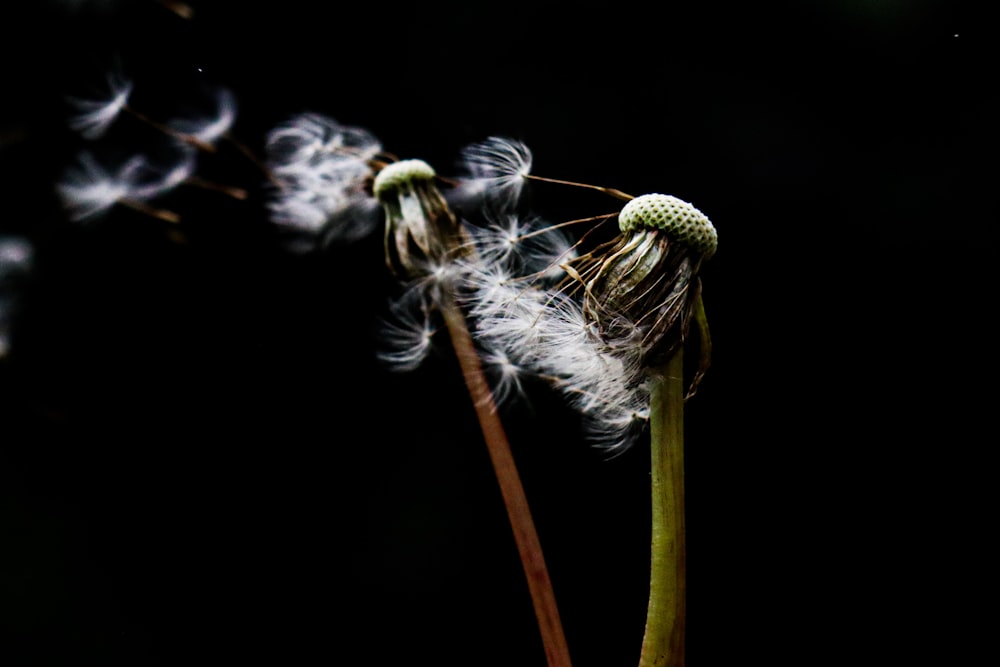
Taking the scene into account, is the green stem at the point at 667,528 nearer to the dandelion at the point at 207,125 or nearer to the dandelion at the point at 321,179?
the dandelion at the point at 321,179

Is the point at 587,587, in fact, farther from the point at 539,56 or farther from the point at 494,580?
the point at 539,56

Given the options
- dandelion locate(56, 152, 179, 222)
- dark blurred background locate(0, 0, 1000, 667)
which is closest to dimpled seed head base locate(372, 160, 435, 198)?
dark blurred background locate(0, 0, 1000, 667)

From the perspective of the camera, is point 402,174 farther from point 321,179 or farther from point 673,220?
point 673,220

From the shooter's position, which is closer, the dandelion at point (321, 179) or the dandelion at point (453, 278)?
the dandelion at point (453, 278)

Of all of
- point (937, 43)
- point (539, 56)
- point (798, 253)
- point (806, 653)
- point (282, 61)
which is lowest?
point (806, 653)

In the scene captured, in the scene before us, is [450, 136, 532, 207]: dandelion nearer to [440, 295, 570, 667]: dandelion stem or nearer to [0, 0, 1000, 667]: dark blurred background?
[0, 0, 1000, 667]: dark blurred background

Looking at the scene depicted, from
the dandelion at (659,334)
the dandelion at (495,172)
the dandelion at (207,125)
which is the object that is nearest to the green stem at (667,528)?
the dandelion at (659,334)

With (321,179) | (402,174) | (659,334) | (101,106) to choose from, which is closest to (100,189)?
(101,106)

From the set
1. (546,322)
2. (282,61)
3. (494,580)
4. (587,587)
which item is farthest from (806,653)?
(282,61)
